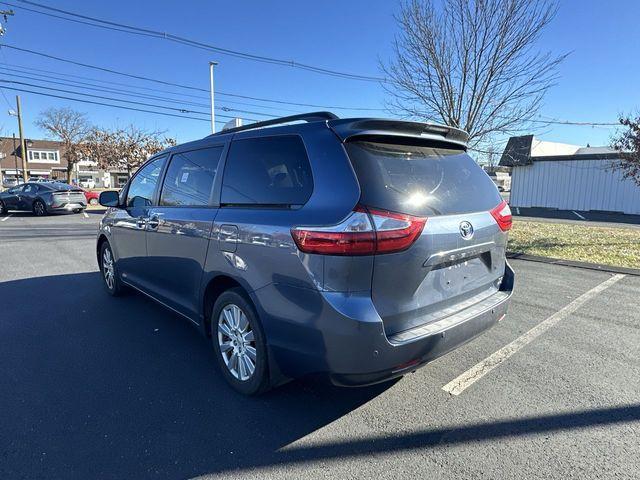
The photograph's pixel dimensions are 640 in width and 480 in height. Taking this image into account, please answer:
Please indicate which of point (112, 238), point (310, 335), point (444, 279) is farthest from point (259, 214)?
point (112, 238)

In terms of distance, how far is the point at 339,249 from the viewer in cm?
216

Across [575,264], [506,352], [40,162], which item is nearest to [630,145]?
[575,264]

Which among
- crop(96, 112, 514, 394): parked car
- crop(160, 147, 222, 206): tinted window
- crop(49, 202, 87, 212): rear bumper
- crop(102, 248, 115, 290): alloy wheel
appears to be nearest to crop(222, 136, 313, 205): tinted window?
crop(96, 112, 514, 394): parked car

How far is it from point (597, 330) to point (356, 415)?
2987 millimetres

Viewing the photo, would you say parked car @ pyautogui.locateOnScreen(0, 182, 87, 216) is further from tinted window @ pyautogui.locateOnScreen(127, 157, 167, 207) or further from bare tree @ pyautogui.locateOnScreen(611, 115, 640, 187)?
bare tree @ pyautogui.locateOnScreen(611, 115, 640, 187)

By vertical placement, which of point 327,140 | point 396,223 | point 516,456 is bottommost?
point 516,456

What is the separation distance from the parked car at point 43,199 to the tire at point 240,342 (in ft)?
57.4

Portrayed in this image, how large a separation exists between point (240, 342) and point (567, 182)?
2878cm

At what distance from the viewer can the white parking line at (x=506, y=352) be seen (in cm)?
307

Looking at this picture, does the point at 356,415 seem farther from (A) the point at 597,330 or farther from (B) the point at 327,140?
(A) the point at 597,330

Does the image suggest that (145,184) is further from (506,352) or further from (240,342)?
(506,352)

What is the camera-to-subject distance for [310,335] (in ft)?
7.53

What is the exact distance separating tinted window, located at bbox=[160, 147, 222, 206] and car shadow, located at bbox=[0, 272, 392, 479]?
1.39 meters

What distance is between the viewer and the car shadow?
2.29 metres
